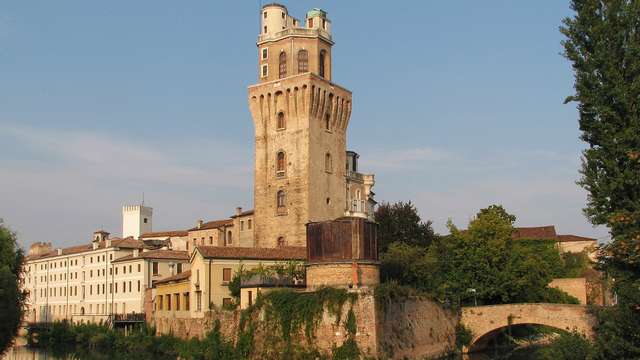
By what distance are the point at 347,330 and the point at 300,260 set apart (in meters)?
13.2

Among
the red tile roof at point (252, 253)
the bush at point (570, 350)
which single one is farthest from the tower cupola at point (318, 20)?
the bush at point (570, 350)

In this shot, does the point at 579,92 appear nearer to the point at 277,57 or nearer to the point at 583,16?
the point at 583,16

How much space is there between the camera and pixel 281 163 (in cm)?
5469

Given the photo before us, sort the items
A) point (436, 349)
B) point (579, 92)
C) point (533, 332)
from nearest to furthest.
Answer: point (579, 92)
point (436, 349)
point (533, 332)

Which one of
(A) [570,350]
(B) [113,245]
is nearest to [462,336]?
(A) [570,350]

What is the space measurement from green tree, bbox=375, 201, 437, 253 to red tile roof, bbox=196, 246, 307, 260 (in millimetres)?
8487

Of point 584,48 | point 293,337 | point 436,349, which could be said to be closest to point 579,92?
point 584,48

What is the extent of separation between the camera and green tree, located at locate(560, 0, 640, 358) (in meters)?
22.6

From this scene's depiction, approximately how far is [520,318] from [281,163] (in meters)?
21.8

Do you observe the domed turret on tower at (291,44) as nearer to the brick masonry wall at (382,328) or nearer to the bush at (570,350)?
the brick masonry wall at (382,328)

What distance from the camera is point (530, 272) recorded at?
45.8 metres

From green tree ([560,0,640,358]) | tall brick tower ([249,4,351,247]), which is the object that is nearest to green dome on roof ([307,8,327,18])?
tall brick tower ([249,4,351,247])

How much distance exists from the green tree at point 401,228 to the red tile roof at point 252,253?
27.8 feet

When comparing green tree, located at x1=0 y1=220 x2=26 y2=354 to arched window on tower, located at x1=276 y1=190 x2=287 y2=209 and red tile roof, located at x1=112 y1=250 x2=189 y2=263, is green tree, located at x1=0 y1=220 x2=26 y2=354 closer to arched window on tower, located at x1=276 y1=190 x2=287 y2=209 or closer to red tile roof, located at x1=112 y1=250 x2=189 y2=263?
arched window on tower, located at x1=276 y1=190 x2=287 y2=209
